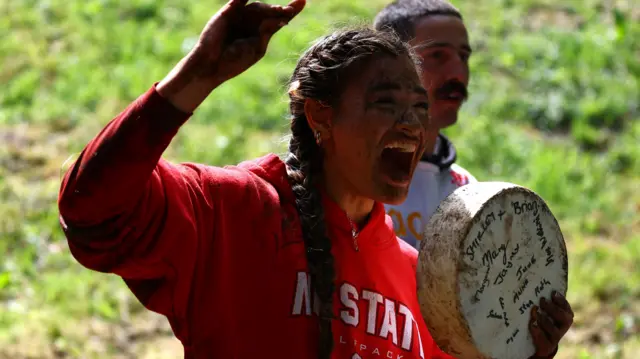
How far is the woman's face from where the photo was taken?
2479 millimetres

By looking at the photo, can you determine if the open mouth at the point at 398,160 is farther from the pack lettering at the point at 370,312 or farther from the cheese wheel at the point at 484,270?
the pack lettering at the point at 370,312

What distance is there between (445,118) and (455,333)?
1.44 meters

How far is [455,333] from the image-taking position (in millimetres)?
2465

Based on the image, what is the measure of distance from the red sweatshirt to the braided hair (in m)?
0.03

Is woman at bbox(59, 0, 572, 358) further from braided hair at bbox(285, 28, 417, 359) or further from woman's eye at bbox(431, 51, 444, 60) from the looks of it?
woman's eye at bbox(431, 51, 444, 60)

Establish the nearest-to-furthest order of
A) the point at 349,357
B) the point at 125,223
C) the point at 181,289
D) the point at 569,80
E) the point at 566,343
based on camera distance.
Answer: the point at 125,223 → the point at 181,289 → the point at 349,357 → the point at 566,343 → the point at 569,80

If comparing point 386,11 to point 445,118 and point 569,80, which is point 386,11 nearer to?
point 445,118

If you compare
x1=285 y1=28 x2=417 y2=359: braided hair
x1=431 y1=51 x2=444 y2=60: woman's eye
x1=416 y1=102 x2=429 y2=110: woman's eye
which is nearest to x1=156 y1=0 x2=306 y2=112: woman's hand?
x1=285 y1=28 x2=417 y2=359: braided hair

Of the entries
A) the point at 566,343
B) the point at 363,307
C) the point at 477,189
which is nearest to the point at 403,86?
the point at 477,189

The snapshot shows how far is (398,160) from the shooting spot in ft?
8.25

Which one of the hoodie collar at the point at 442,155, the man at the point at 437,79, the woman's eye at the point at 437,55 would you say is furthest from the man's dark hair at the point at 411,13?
the hoodie collar at the point at 442,155

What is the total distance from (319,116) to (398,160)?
0.24 meters

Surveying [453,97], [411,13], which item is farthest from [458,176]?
[411,13]

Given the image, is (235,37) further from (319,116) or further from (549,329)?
(549,329)
